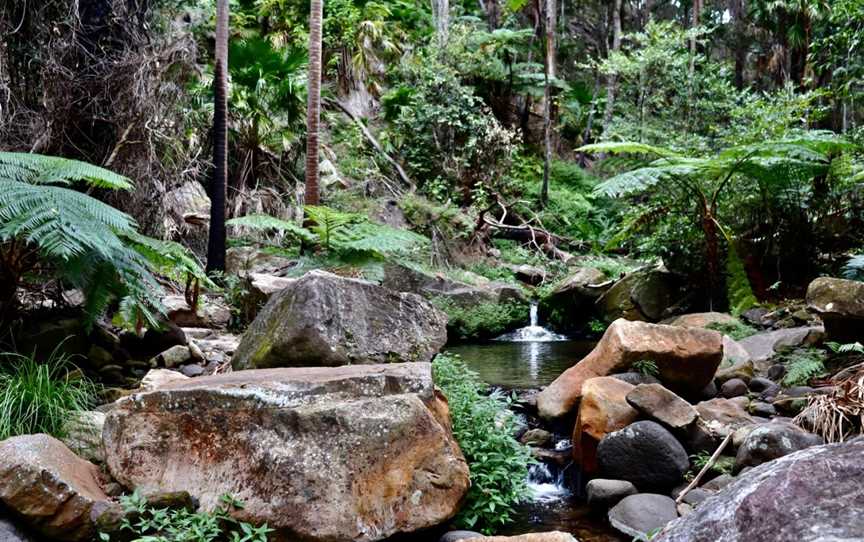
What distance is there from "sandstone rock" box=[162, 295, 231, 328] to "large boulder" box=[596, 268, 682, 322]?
619 cm

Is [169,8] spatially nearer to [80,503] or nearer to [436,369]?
[436,369]

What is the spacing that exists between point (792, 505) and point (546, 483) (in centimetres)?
338

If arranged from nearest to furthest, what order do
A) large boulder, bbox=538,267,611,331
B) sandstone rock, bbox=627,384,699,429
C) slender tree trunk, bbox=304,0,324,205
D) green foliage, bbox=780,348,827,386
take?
sandstone rock, bbox=627,384,699,429 < green foliage, bbox=780,348,827,386 < slender tree trunk, bbox=304,0,324,205 < large boulder, bbox=538,267,611,331

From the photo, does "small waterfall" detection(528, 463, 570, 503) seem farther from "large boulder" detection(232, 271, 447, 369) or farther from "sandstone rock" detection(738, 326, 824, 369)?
"sandstone rock" detection(738, 326, 824, 369)

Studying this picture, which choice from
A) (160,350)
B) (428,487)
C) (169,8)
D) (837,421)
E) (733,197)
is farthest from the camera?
(733,197)

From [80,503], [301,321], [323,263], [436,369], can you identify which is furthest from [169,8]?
[80,503]

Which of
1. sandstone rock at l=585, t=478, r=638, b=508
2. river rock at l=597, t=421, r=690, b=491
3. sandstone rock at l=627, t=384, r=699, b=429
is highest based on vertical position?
sandstone rock at l=627, t=384, r=699, b=429

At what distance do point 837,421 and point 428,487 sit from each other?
277cm

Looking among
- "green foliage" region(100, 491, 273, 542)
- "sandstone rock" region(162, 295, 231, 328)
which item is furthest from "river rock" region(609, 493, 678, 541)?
"sandstone rock" region(162, 295, 231, 328)

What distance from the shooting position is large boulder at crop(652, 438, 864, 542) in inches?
65.5

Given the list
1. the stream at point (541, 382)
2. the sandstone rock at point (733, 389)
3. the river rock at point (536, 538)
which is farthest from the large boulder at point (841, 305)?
the river rock at point (536, 538)

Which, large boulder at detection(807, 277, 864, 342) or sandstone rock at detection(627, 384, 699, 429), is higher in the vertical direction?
large boulder at detection(807, 277, 864, 342)

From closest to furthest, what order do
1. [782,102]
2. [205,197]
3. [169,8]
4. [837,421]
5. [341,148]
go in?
1. [837,421]
2. [169,8]
3. [782,102]
4. [205,197]
5. [341,148]

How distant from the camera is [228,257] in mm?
11148
